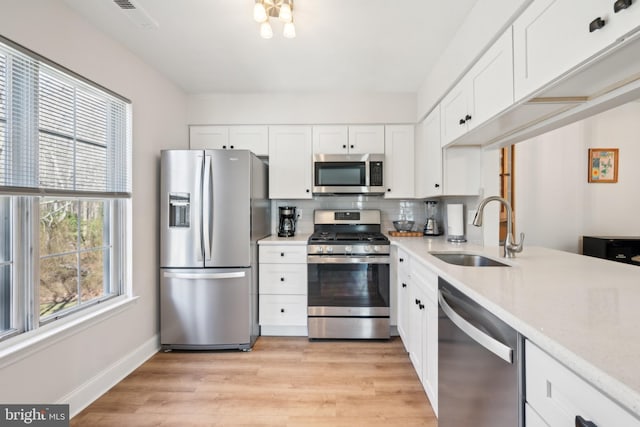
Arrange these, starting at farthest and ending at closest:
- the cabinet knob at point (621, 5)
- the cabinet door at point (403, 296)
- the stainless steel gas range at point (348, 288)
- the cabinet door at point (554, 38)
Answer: the stainless steel gas range at point (348, 288) < the cabinet door at point (403, 296) < the cabinet door at point (554, 38) < the cabinet knob at point (621, 5)

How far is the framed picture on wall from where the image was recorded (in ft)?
8.20

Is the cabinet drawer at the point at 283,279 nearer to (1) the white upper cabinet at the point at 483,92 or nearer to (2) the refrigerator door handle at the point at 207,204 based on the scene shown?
(2) the refrigerator door handle at the point at 207,204

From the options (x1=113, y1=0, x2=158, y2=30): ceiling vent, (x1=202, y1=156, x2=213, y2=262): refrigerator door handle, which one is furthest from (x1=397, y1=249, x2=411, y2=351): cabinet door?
(x1=113, y1=0, x2=158, y2=30): ceiling vent

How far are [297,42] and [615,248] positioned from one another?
3051mm

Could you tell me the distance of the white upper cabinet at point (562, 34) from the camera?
34.2 inches

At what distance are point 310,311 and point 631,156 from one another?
3.02 m

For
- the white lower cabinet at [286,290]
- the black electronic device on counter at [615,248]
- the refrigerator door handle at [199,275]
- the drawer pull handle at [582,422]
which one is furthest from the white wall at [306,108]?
the drawer pull handle at [582,422]

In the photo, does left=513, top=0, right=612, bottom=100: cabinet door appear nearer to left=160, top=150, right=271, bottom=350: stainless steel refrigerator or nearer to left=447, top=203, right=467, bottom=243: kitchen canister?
left=447, top=203, right=467, bottom=243: kitchen canister

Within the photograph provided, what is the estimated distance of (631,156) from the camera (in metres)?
2.43

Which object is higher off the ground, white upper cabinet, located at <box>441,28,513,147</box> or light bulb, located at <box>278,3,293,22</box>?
light bulb, located at <box>278,3,293,22</box>

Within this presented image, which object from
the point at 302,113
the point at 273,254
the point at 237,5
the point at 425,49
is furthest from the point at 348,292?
the point at 237,5

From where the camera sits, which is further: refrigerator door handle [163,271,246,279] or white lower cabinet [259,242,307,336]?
white lower cabinet [259,242,307,336]

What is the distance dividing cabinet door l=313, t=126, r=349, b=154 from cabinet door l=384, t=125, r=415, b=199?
46cm

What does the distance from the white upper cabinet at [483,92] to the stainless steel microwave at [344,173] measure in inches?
37.5
